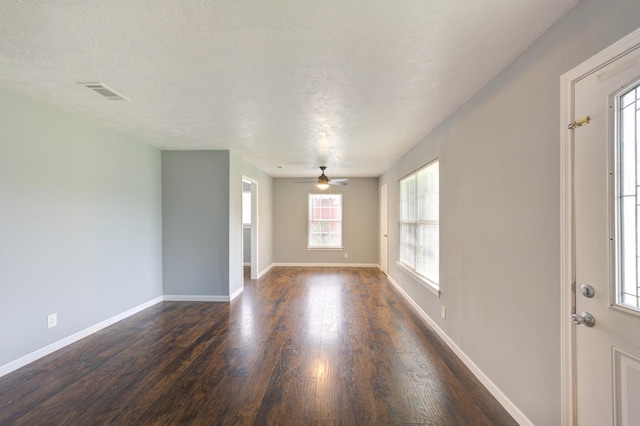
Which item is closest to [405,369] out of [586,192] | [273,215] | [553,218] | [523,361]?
[523,361]

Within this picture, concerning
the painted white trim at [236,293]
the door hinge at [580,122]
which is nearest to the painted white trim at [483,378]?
the door hinge at [580,122]

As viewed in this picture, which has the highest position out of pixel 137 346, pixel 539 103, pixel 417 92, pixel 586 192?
pixel 417 92

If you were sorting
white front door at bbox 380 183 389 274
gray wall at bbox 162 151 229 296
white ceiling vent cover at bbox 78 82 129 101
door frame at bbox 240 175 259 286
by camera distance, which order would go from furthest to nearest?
white front door at bbox 380 183 389 274 → door frame at bbox 240 175 259 286 → gray wall at bbox 162 151 229 296 → white ceiling vent cover at bbox 78 82 129 101

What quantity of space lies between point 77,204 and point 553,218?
434 centimetres

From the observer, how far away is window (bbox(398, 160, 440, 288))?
375 cm

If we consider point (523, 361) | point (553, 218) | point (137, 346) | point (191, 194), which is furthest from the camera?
point (191, 194)

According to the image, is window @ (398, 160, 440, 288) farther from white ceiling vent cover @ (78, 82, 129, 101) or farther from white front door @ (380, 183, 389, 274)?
white ceiling vent cover @ (78, 82, 129, 101)

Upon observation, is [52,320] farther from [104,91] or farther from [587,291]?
[587,291]

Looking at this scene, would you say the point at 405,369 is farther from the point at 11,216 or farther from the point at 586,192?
the point at 11,216

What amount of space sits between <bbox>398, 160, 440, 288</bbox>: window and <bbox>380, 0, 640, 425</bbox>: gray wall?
0.79 meters

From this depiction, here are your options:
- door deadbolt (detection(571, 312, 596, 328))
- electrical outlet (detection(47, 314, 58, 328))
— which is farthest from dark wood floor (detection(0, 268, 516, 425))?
door deadbolt (detection(571, 312, 596, 328))

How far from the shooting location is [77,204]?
321 centimetres

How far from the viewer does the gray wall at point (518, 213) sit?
5.18 ft

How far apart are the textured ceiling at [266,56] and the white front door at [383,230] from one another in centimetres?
376
